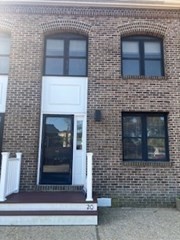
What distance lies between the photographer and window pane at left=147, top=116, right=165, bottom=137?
7.82m

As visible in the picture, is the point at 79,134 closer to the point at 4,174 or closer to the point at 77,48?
the point at 4,174

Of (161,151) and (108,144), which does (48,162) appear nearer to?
(108,144)

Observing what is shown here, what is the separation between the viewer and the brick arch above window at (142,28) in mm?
8289

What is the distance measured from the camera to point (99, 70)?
799 centimetres

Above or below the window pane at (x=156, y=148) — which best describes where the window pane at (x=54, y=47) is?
above

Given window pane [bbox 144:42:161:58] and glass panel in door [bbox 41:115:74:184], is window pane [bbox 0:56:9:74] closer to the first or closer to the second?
glass panel in door [bbox 41:115:74:184]

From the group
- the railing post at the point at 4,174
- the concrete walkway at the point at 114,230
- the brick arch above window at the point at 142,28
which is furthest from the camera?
the brick arch above window at the point at 142,28

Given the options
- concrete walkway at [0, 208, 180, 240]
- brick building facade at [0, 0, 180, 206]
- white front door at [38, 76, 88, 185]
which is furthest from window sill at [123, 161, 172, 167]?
concrete walkway at [0, 208, 180, 240]

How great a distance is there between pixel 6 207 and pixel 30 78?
4272mm

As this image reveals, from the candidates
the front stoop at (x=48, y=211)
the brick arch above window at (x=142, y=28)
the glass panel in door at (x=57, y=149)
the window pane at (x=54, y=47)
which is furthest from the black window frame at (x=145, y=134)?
the window pane at (x=54, y=47)

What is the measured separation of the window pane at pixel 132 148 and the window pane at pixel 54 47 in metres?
4.00

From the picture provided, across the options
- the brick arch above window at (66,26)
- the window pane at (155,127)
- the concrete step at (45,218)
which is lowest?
the concrete step at (45,218)

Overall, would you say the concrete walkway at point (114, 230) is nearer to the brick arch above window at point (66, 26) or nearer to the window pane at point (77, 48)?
the window pane at point (77, 48)

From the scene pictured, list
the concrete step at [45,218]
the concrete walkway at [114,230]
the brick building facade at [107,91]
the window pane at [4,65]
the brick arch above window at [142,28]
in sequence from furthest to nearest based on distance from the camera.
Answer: the brick arch above window at [142,28], the window pane at [4,65], the brick building facade at [107,91], the concrete step at [45,218], the concrete walkway at [114,230]
